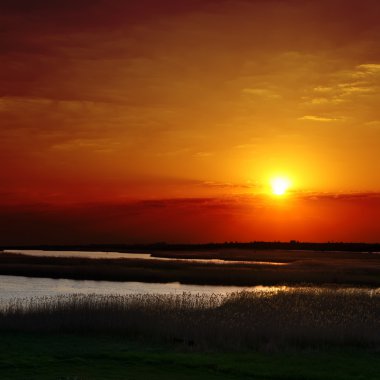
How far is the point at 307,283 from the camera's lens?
61.2 metres

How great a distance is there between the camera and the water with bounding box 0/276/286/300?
54.3 m

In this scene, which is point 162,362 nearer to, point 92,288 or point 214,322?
point 214,322

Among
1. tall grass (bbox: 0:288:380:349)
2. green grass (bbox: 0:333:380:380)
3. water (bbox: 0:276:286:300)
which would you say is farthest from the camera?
water (bbox: 0:276:286:300)

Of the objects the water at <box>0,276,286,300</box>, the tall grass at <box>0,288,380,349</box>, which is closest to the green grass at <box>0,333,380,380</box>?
the tall grass at <box>0,288,380,349</box>

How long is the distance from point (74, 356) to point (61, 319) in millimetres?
7243

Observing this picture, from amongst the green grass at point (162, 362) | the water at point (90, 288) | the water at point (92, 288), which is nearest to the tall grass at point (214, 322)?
the green grass at point (162, 362)

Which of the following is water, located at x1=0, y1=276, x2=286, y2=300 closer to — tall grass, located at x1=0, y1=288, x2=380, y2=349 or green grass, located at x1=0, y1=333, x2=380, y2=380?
tall grass, located at x1=0, y1=288, x2=380, y2=349

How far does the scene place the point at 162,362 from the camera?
22500 millimetres

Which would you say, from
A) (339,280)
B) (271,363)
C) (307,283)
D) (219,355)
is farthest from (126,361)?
(339,280)

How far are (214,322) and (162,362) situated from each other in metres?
6.70

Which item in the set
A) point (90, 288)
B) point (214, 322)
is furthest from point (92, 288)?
point (214, 322)

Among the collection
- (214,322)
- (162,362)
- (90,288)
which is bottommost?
(90,288)

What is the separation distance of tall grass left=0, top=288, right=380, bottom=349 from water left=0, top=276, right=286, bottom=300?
60.5ft

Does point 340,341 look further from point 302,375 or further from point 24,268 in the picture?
point 24,268
